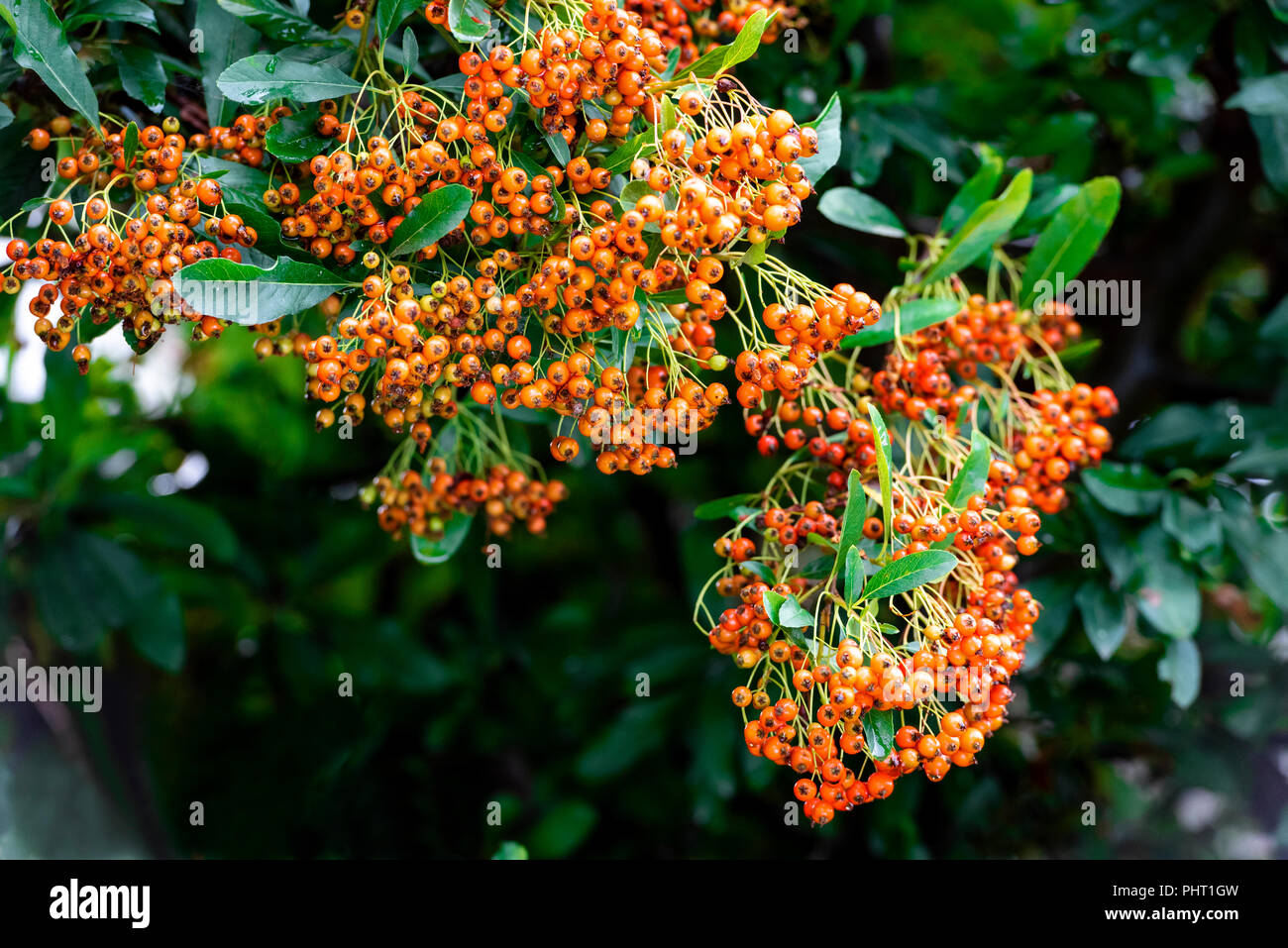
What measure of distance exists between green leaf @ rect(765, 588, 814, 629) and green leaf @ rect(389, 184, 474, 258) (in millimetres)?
595

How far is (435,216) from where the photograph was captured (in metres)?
1.17

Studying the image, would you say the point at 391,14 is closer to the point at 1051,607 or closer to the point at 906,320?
the point at 906,320

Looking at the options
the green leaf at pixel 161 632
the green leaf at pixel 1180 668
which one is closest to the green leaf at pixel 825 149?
the green leaf at pixel 1180 668

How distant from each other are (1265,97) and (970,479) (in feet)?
3.80

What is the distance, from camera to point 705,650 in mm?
2740

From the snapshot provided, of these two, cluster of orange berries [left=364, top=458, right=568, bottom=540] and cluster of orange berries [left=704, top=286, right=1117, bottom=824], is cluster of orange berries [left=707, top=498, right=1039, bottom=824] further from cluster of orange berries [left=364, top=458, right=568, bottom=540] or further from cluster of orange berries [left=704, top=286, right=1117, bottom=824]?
cluster of orange berries [left=364, top=458, right=568, bottom=540]

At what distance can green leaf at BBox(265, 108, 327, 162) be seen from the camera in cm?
126

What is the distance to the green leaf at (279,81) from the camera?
1.21 metres

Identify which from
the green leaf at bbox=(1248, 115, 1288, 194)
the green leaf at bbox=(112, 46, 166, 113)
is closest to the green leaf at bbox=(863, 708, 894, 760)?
the green leaf at bbox=(112, 46, 166, 113)

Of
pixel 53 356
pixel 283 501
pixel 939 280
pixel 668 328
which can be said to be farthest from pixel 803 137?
pixel 283 501

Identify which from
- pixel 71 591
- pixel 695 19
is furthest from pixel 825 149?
pixel 71 591

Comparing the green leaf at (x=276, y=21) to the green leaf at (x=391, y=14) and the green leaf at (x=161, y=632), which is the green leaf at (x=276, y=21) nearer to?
the green leaf at (x=391, y=14)
